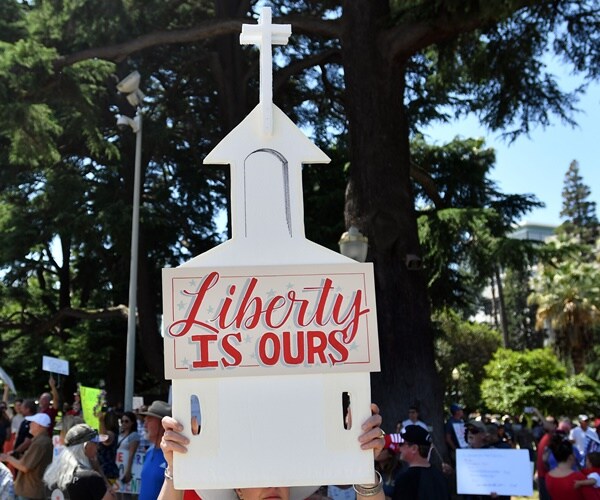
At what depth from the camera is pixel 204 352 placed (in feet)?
A: 8.53

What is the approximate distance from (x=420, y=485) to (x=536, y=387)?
27.6 m

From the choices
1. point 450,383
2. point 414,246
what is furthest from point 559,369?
point 414,246

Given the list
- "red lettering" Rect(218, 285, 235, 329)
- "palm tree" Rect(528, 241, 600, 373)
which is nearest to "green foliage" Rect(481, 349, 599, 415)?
"palm tree" Rect(528, 241, 600, 373)

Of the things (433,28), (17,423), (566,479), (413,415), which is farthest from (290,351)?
(17,423)

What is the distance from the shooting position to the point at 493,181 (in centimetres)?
1889

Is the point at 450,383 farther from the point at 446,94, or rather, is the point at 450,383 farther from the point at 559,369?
the point at 446,94

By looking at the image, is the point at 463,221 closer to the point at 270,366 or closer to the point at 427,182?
the point at 427,182

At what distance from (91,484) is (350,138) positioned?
815 centimetres

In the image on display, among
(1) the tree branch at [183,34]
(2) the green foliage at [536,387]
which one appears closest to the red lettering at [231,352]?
(1) the tree branch at [183,34]

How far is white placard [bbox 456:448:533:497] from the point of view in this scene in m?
6.90

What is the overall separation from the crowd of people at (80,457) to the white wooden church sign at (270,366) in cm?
254

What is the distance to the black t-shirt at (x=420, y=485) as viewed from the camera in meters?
5.34

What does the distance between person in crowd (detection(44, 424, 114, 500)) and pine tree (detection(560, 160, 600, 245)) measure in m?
66.9

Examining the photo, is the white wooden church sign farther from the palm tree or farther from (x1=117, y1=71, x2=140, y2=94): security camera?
the palm tree
